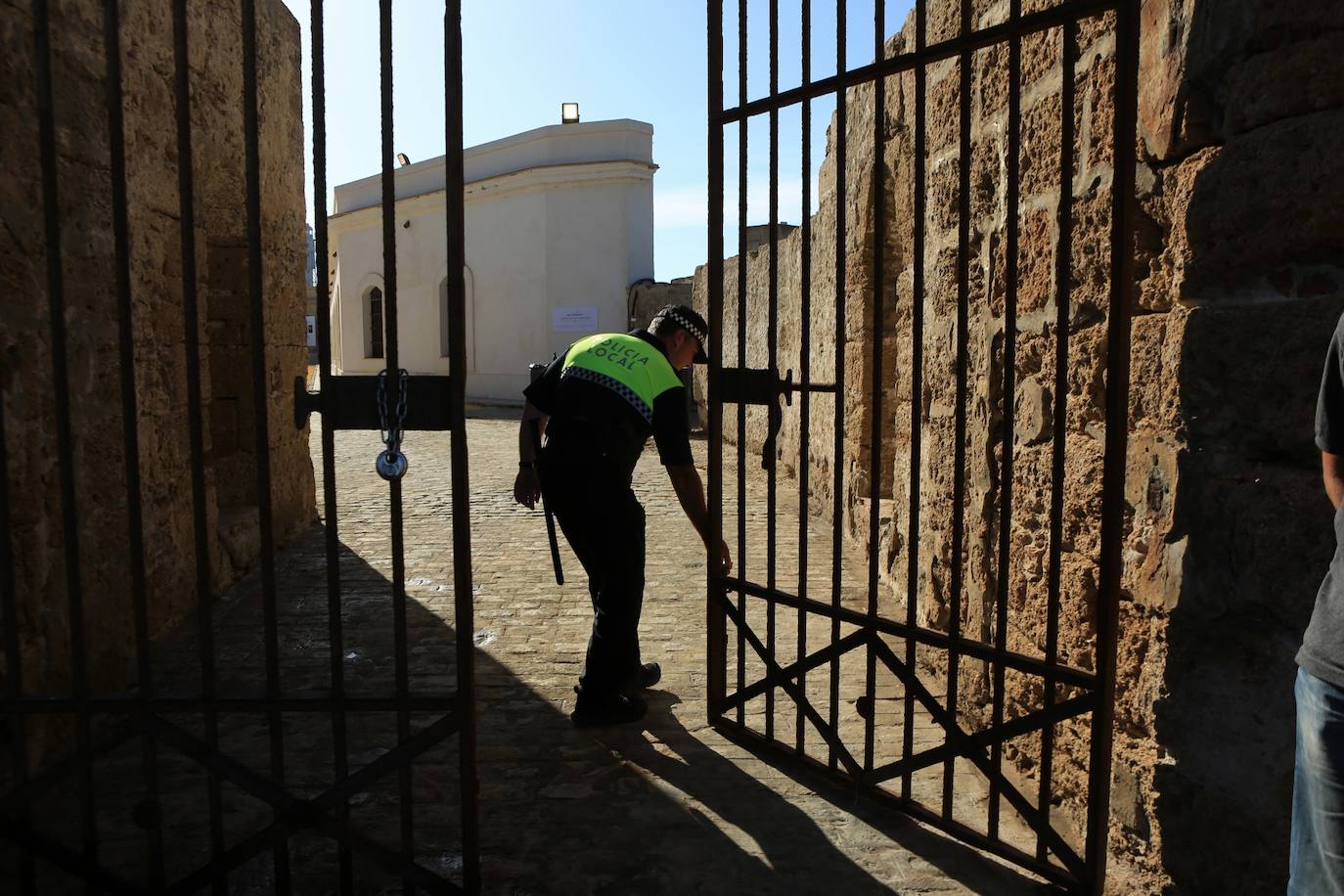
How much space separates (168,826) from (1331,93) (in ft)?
11.4

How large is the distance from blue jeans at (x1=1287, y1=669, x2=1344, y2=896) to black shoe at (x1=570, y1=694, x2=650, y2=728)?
237 cm

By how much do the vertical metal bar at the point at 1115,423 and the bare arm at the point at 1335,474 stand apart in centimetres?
70

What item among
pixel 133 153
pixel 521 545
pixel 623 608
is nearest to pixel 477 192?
pixel 521 545

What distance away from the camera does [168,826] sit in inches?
113

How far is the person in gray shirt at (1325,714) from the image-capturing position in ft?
5.03

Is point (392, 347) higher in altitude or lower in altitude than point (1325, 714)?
higher

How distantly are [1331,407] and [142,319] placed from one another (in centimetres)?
449

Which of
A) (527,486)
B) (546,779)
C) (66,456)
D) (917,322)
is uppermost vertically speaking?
(917,322)

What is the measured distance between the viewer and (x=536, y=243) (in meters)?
22.3

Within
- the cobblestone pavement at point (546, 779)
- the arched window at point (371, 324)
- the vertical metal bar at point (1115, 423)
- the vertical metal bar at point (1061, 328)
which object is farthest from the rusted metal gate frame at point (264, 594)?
the arched window at point (371, 324)

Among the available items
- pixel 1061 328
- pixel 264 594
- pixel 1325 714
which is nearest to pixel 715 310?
pixel 1061 328

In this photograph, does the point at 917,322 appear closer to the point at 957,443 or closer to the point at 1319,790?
the point at 957,443

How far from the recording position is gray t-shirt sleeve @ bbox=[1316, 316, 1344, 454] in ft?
5.27

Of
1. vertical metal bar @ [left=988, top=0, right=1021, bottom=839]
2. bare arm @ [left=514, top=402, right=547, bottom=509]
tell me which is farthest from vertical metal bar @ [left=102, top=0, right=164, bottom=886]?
vertical metal bar @ [left=988, top=0, right=1021, bottom=839]
